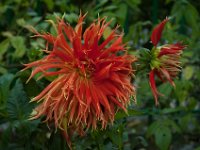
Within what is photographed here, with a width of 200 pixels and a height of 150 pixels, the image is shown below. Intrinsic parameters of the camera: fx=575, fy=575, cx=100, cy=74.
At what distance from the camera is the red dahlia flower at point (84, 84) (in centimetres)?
133

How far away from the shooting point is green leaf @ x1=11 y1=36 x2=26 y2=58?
2.16 metres

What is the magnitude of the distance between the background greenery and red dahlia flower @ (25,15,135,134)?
0.17 metres

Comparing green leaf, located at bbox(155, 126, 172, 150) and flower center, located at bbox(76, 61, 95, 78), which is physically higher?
flower center, located at bbox(76, 61, 95, 78)

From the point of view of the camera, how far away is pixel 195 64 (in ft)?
8.52

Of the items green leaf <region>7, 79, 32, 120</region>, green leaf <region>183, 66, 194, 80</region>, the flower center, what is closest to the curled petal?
the flower center

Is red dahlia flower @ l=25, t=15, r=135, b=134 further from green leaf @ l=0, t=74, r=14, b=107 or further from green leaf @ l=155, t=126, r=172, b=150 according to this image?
green leaf @ l=155, t=126, r=172, b=150

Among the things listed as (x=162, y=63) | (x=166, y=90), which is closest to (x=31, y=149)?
(x=162, y=63)

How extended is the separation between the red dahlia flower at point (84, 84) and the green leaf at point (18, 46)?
2.55 ft

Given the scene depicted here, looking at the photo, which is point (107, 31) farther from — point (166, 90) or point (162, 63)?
point (162, 63)

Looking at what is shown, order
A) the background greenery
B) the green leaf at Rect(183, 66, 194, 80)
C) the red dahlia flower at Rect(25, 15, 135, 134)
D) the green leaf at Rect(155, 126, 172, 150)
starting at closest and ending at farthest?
1. the red dahlia flower at Rect(25, 15, 135, 134)
2. the background greenery
3. the green leaf at Rect(155, 126, 172, 150)
4. the green leaf at Rect(183, 66, 194, 80)

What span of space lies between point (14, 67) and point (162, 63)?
901 millimetres

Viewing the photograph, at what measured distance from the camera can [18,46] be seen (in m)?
2.19

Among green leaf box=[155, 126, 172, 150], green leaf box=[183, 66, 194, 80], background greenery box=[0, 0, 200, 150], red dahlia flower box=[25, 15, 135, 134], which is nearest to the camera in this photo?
red dahlia flower box=[25, 15, 135, 134]

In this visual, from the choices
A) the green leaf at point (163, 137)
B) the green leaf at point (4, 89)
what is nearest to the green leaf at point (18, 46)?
the green leaf at point (4, 89)
